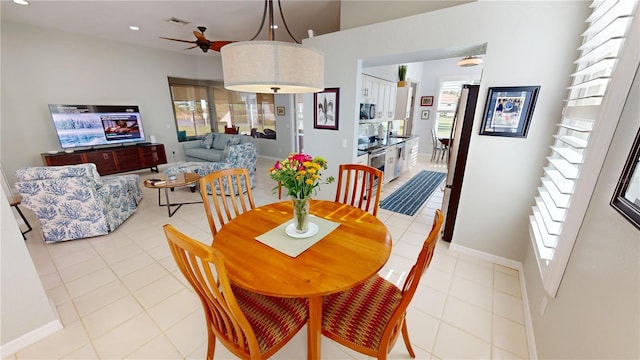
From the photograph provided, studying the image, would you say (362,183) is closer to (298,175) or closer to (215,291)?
(298,175)

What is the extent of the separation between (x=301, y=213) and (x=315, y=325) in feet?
1.94

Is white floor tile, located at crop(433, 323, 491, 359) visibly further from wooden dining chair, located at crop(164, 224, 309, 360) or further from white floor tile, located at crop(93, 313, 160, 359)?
white floor tile, located at crop(93, 313, 160, 359)

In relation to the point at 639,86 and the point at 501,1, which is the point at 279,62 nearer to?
the point at 639,86

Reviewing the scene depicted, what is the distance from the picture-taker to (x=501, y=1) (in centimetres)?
201

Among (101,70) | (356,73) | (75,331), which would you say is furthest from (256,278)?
(101,70)

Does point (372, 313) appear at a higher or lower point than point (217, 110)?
lower

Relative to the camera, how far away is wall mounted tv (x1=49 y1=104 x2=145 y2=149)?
181 inches

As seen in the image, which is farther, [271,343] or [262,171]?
[262,171]

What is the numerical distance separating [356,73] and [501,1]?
1480 mm

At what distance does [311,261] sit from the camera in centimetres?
124

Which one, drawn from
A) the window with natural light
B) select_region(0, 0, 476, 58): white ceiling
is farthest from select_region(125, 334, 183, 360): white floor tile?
the window with natural light

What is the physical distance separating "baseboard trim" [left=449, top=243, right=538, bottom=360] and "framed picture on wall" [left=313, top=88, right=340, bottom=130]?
217cm

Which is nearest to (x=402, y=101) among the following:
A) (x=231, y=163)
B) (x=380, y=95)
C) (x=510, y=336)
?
(x=380, y=95)

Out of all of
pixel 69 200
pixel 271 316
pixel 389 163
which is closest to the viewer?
pixel 271 316
